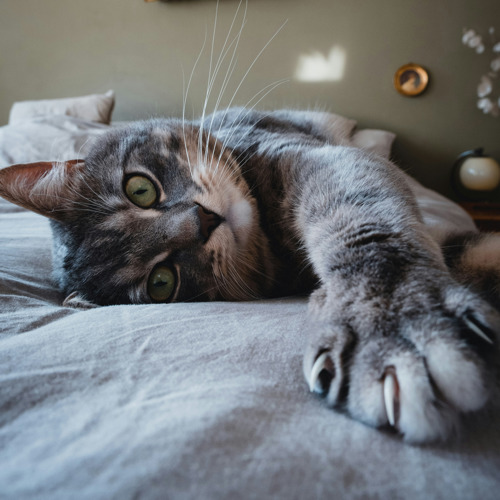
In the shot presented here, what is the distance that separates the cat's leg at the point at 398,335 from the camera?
39 cm

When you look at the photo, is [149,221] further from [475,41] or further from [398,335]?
[475,41]

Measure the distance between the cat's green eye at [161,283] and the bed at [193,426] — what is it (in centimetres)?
19

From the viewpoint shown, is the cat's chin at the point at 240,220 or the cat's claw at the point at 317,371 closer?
the cat's claw at the point at 317,371

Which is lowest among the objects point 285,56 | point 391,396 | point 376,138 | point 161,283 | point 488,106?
point 161,283

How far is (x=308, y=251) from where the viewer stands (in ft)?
2.51

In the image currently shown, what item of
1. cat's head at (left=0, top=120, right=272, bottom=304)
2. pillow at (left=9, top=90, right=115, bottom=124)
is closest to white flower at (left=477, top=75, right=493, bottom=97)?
cat's head at (left=0, top=120, right=272, bottom=304)

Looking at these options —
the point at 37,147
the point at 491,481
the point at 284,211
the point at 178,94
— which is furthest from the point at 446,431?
the point at 178,94

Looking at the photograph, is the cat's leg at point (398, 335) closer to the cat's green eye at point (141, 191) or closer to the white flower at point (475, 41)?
the cat's green eye at point (141, 191)

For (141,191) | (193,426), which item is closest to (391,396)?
(193,426)

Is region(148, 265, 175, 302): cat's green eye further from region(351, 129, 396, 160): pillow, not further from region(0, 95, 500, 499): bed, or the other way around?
region(351, 129, 396, 160): pillow

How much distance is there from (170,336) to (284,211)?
462 millimetres

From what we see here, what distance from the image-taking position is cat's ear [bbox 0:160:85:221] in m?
0.88

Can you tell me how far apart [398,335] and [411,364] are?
36 millimetres

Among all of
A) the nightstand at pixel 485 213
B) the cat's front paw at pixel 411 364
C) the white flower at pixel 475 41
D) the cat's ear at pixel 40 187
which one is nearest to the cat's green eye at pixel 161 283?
the cat's ear at pixel 40 187
